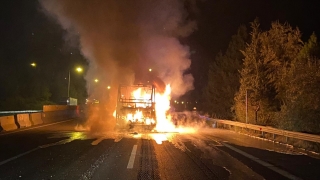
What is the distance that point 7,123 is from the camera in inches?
918

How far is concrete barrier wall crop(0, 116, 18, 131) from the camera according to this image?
74.1 feet

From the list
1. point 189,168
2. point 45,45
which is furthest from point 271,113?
point 45,45

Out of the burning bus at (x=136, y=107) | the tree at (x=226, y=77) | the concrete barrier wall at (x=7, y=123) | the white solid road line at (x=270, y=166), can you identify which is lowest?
the white solid road line at (x=270, y=166)

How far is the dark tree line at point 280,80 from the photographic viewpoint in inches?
766

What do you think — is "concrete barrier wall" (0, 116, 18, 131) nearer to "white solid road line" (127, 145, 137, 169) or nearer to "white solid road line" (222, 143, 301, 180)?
"white solid road line" (127, 145, 137, 169)

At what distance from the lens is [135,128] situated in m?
23.4

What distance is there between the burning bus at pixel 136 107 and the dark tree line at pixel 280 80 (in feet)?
23.7

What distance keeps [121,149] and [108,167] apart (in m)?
3.92

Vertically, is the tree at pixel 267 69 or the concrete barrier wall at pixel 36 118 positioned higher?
the tree at pixel 267 69

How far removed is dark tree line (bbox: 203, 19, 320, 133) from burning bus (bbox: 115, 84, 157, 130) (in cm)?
721

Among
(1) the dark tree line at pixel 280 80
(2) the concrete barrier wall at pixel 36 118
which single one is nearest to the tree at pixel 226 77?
(1) the dark tree line at pixel 280 80

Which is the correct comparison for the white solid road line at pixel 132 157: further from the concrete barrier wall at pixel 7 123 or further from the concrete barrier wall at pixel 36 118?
the concrete barrier wall at pixel 36 118

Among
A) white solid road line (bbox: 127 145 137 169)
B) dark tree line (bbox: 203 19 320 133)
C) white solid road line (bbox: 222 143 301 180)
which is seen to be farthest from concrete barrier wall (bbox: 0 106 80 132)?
dark tree line (bbox: 203 19 320 133)

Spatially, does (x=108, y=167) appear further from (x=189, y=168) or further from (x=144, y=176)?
(x=189, y=168)
